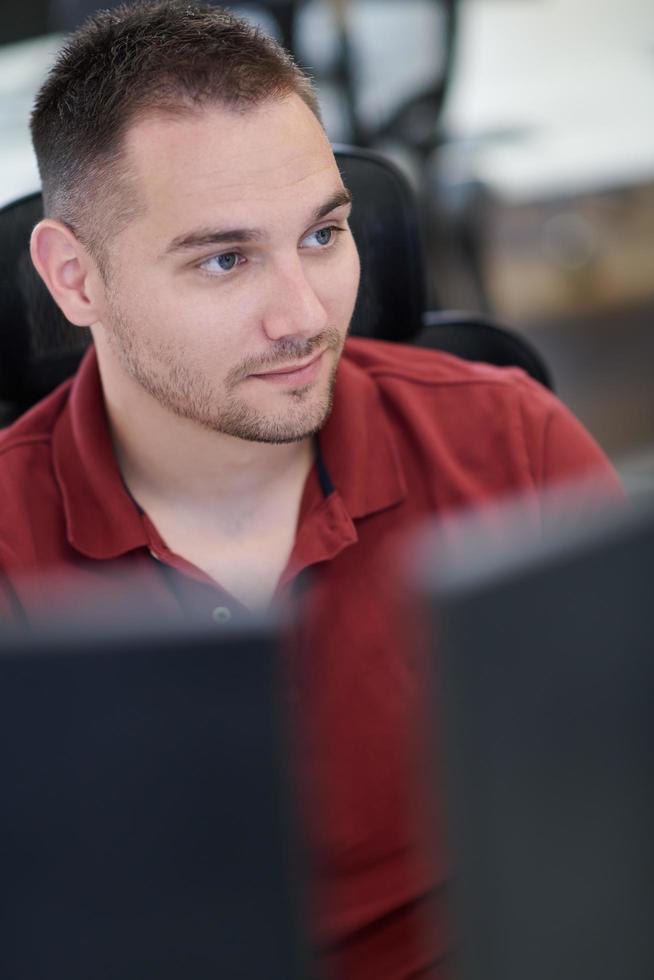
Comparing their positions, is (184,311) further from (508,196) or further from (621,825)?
(508,196)

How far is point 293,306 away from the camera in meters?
1.05

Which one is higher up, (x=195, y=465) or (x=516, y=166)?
(x=516, y=166)

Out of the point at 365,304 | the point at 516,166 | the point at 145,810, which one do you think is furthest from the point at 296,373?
the point at 516,166

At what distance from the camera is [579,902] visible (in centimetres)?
52

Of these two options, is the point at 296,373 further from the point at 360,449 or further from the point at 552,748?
the point at 552,748

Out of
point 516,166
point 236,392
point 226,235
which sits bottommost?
point 236,392

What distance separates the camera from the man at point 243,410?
3.48 ft

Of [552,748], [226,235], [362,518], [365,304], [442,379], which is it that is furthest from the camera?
[365,304]

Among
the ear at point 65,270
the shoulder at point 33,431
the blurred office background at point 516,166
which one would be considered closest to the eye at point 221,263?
the ear at point 65,270

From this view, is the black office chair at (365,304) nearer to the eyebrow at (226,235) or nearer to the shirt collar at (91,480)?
the shirt collar at (91,480)

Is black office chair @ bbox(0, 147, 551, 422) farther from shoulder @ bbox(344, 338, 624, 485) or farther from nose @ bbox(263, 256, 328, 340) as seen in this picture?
nose @ bbox(263, 256, 328, 340)

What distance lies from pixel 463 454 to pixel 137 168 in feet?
1.27

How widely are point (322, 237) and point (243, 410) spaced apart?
154 millimetres

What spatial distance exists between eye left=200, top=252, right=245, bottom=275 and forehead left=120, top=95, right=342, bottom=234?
0.11 feet
